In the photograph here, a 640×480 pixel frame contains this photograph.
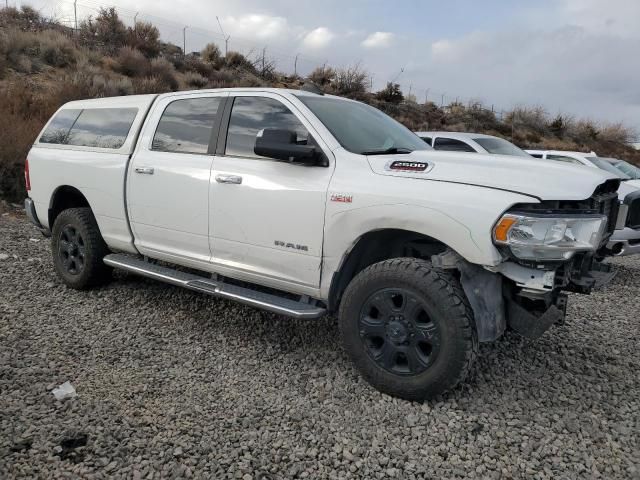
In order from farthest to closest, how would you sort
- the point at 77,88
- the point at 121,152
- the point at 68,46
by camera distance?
the point at 68,46 < the point at 77,88 < the point at 121,152

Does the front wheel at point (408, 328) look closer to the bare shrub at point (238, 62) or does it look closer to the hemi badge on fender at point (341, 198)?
the hemi badge on fender at point (341, 198)

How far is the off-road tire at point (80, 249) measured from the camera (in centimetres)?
493

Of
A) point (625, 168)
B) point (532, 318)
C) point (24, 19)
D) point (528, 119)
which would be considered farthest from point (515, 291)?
point (528, 119)

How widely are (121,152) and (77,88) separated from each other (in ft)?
32.9

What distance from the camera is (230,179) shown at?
3.76m

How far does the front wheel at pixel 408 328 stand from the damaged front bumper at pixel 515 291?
0.31 ft

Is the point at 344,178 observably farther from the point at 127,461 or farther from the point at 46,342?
the point at 46,342

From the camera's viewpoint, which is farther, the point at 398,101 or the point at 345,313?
the point at 398,101

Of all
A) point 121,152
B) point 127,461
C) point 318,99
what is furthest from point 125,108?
point 127,461

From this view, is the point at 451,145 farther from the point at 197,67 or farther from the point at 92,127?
the point at 197,67

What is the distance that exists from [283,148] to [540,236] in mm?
1623

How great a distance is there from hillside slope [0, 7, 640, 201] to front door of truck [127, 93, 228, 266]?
244 inches

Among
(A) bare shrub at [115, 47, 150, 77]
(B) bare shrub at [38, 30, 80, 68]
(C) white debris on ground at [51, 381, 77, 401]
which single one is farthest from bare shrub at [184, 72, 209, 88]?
(C) white debris on ground at [51, 381, 77, 401]

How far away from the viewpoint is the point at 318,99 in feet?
13.0
